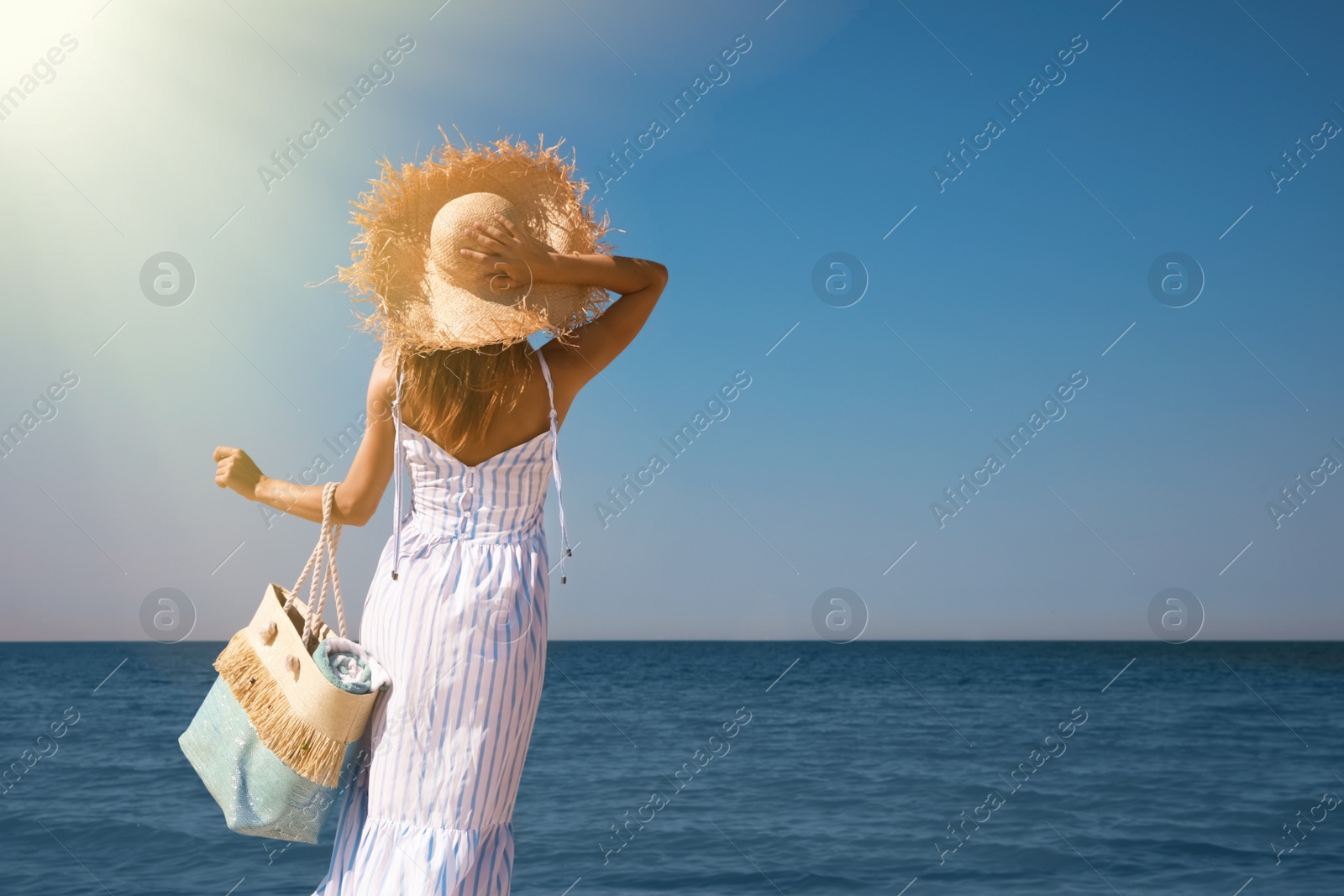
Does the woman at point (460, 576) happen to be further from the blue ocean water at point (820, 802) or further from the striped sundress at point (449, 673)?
the blue ocean water at point (820, 802)

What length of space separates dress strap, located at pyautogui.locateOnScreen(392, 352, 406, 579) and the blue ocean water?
6708 mm

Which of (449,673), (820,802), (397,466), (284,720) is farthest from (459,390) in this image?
(820,802)

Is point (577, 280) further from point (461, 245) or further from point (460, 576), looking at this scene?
point (460, 576)

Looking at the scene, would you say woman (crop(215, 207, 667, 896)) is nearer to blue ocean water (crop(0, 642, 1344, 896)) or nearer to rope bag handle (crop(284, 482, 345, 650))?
rope bag handle (crop(284, 482, 345, 650))

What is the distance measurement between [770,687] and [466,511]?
31712mm

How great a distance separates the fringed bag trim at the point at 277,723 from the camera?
95.3 inches

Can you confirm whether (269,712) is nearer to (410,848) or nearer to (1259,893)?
(410,848)

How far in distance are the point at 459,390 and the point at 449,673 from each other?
0.65m

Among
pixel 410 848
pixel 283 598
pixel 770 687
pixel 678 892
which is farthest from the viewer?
pixel 770 687

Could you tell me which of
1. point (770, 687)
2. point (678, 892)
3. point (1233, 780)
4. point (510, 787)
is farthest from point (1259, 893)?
point (770, 687)

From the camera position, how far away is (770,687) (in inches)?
1308

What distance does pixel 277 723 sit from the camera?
245 centimetres

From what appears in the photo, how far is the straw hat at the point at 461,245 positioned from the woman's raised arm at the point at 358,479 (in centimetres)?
12

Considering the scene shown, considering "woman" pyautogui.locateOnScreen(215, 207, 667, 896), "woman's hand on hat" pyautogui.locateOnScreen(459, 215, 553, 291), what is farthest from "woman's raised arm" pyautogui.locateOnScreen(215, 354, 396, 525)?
"woman's hand on hat" pyautogui.locateOnScreen(459, 215, 553, 291)
